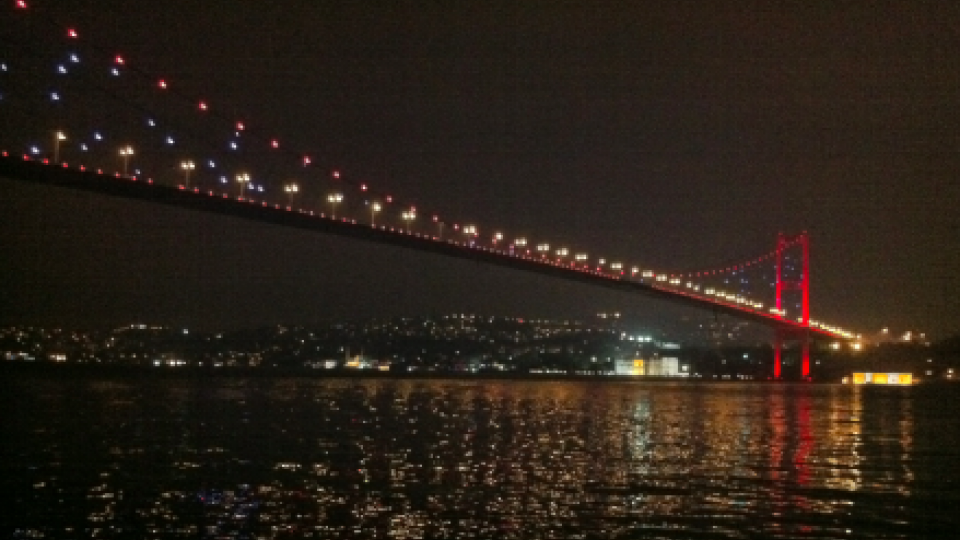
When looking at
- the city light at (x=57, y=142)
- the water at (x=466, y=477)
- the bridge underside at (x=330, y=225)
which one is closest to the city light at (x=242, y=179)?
the bridge underside at (x=330, y=225)

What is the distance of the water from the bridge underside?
32.2 feet

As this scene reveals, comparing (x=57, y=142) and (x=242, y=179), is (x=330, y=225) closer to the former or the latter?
(x=242, y=179)

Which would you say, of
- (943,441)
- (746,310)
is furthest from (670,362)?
(943,441)

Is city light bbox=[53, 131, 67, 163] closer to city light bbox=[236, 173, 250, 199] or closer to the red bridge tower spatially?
city light bbox=[236, 173, 250, 199]

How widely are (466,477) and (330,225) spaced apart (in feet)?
122

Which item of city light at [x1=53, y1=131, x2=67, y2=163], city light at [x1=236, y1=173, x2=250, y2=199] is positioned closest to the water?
city light at [x1=53, y1=131, x2=67, y2=163]

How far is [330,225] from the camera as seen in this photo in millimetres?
51938

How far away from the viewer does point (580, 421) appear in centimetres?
2867

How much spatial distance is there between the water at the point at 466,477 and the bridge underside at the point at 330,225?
9830 millimetres

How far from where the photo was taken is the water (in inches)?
465

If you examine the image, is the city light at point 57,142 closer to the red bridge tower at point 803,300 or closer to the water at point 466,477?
the water at point 466,477

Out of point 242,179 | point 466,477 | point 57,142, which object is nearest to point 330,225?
point 242,179

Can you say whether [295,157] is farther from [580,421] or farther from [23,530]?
[23,530]

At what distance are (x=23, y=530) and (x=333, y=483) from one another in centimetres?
456
